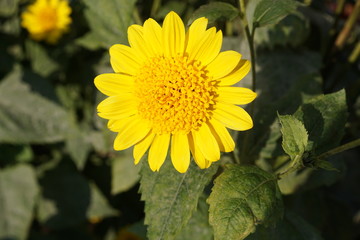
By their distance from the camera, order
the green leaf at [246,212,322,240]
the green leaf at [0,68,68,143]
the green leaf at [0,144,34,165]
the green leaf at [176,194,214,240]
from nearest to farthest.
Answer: the green leaf at [246,212,322,240]
the green leaf at [176,194,214,240]
the green leaf at [0,68,68,143]
the green leaf at [0,144,34,165]

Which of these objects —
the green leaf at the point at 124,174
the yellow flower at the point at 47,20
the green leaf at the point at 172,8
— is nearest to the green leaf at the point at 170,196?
the green leaf at the point at 124,174

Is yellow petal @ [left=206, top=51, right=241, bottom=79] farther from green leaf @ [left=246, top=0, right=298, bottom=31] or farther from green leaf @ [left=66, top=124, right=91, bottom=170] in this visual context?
green leaf @ [left=66, top=124, right=91, bottom=170]

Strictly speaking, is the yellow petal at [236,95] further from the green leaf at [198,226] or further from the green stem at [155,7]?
the green stem at [155,7]

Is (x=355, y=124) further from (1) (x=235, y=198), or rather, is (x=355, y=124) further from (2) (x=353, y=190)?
(1) (x=235, y=198)

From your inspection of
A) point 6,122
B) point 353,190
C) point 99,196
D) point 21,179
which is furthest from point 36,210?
point 353,190

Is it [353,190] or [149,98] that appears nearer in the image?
[149,98]

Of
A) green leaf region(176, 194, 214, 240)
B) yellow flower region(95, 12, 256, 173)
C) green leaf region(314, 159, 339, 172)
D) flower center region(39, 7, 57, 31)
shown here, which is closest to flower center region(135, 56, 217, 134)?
yellow flower region(95, 12, 256, 173)
